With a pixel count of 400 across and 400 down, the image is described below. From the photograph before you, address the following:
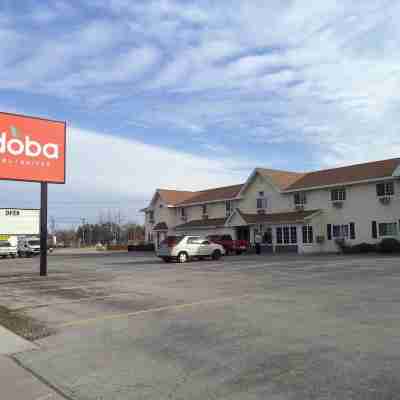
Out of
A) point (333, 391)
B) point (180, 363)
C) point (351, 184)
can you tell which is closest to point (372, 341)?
point (333, 391)

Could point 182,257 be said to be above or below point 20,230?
below

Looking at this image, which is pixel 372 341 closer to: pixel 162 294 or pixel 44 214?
pixel 162 294

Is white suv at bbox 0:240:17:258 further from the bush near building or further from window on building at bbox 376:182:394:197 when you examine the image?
window on building at bbox 376:182:394:197

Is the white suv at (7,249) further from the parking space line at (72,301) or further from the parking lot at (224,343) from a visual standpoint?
the parking space line at (72,301)

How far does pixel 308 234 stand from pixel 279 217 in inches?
135

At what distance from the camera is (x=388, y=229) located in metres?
33.9

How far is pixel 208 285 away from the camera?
14.4m

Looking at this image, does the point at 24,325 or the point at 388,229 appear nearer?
the point at 24,325

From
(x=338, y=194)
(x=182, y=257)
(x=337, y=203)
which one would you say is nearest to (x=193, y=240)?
(x=182, y=257)

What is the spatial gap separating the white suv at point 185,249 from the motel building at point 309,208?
35.6 feet

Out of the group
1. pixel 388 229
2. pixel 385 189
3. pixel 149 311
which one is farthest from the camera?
pixel 385 189

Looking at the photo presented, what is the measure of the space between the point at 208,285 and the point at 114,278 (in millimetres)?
5324

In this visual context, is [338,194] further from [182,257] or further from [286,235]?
[182,257]

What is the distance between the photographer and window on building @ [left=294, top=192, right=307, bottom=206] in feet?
134
